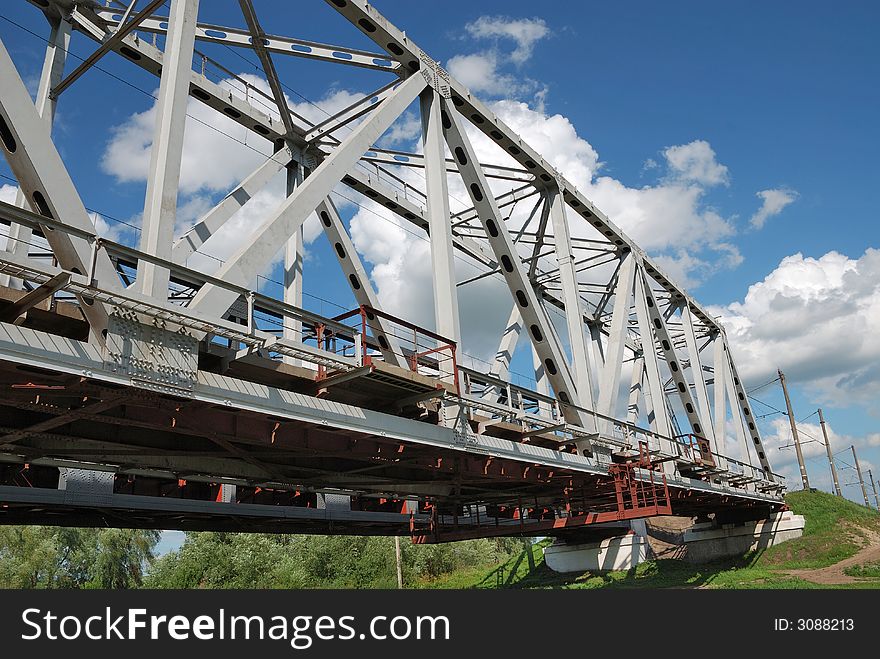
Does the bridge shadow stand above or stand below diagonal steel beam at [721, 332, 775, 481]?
below

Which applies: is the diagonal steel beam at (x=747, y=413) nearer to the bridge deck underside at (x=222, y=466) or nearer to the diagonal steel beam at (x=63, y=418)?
the bridge deck underside at (x=222, y=466)

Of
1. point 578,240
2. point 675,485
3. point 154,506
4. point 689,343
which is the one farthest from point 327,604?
point 689,343

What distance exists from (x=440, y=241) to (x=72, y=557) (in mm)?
44425

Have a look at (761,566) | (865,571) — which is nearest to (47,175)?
(865,571)

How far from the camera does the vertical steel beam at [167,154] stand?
10.9 meters

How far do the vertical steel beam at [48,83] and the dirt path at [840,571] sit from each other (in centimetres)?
3373

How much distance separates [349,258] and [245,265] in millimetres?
10286

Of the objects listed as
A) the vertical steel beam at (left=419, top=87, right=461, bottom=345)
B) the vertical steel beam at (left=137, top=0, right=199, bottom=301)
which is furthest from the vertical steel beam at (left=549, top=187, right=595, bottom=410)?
the vertical steel beam at (left=137, top=0, right=199, bottom=301)

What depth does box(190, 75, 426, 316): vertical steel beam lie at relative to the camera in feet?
37.9

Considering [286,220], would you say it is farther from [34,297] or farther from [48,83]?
[48,83]

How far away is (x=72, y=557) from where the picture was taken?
50.1 m

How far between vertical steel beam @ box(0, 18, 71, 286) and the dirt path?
33.7 meters

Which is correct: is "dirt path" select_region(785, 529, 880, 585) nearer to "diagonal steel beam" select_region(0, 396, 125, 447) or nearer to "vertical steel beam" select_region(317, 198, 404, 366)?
"vertical steel beam" select_region(317, 198, 404, 366)

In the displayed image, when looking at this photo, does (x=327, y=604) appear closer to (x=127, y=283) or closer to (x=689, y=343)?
(x=127, y=283)
